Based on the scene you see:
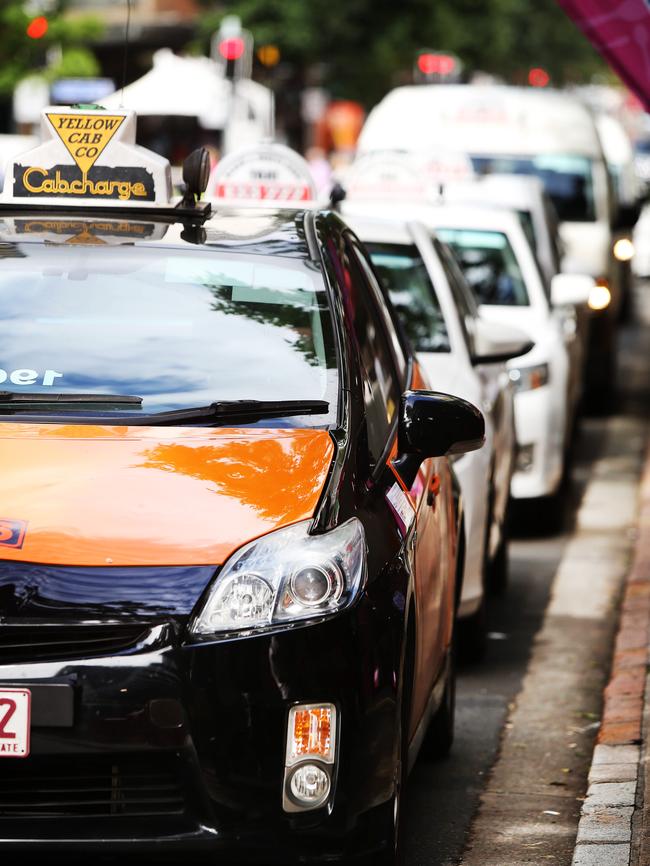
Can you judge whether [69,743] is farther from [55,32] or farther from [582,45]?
[582,45]

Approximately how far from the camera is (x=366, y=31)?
3909 cm

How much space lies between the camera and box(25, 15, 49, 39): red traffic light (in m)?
27.4

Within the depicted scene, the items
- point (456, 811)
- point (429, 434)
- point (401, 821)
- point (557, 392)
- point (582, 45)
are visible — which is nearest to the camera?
point (401, 821)

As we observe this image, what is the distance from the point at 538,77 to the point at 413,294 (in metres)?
42.3

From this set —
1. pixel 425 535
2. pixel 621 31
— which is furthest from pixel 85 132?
pixel 621 31

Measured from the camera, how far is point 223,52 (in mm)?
26156

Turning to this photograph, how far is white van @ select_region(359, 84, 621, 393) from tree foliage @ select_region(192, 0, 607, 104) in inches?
852

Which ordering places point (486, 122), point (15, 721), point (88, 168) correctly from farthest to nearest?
Answer: point (486, 122), point (88, 168), point (15, 721)

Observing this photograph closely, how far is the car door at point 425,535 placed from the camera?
4789mm

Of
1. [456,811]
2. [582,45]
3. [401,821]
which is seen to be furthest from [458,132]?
[582,45]

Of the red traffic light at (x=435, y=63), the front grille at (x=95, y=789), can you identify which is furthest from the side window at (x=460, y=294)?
the red traffic light at (x=435, y=63)

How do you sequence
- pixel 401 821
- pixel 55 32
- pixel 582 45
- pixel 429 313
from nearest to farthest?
pixel 401 821 < pixel 429 313 < pixel 55 32 < pixel 582 45

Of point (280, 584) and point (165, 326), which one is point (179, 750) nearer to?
point (280, 584)

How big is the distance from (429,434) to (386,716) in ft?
3.02
